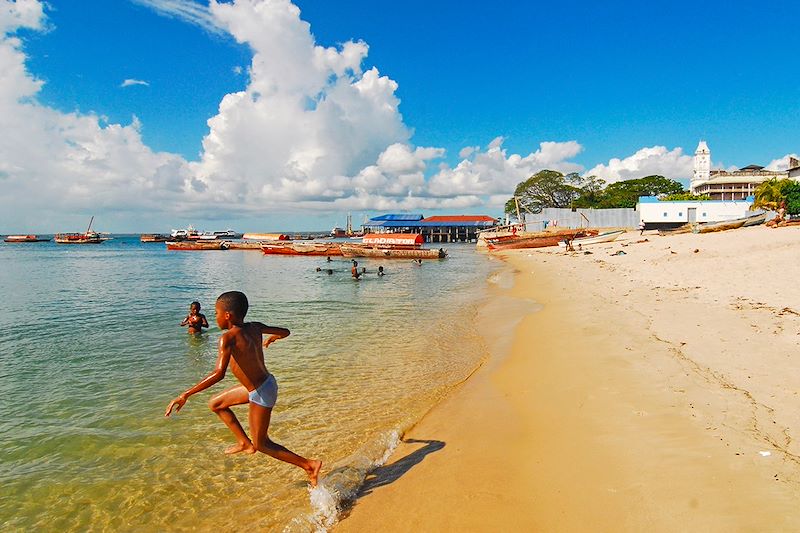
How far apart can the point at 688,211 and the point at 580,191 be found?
40266 mm

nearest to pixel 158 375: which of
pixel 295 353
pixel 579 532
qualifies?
pixel 295 353

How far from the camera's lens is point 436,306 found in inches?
714

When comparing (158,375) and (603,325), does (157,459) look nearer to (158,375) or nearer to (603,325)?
(158,375)

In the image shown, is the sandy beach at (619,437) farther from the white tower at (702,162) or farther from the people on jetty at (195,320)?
the white tower at (702,162)

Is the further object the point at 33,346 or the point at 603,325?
the point at 33,346

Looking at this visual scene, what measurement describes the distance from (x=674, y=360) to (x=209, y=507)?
24.3 ft

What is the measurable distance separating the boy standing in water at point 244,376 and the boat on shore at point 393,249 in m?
47.4

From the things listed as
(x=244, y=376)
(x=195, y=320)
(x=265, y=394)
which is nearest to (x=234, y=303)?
(x=244, y=376)

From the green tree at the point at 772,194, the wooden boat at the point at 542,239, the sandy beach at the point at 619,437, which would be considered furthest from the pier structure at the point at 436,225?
the sandy beach at the point at 619,437

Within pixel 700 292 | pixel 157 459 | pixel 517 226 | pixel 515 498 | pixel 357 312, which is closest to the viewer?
pixel 515 498

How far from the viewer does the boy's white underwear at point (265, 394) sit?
13.6 ft

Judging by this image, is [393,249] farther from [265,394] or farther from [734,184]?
[734,184]

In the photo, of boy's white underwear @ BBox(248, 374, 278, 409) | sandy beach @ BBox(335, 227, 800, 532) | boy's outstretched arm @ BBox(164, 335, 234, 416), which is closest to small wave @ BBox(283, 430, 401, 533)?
sandy beach @ BBox(335, 227, 800, 532)

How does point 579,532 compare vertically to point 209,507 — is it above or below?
above
